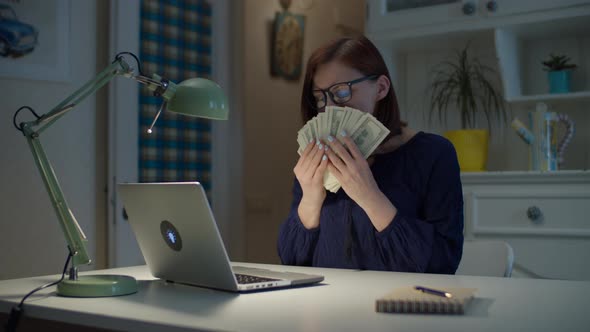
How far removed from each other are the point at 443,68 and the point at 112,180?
66.3 inches

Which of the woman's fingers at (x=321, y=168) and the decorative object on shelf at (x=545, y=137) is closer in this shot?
the woman's fingers at (x=321, y=168)

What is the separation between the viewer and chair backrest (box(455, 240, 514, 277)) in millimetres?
1717

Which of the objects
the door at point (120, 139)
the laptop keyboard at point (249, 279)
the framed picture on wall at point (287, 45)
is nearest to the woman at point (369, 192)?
the laptop keyboard at point (249, 279)

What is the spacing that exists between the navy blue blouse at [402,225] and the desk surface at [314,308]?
24 cm

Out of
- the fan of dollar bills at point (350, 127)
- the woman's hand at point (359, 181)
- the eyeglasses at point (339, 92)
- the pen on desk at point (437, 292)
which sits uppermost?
the eyeglasses at point (339, 92)

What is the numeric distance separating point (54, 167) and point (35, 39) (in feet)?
1.90

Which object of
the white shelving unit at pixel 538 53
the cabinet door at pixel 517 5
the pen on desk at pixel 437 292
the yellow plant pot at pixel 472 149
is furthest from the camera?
the yellow plant pot at pixel 472 149

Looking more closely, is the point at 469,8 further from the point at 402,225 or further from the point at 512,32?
the point at 402,225

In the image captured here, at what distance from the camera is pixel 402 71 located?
11.2 ft

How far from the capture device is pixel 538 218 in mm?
2621

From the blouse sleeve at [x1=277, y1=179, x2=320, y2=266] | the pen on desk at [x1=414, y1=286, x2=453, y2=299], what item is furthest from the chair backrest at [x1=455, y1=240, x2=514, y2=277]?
the pen on desk at [x1=414, y1=286, x2=453, y2=299]

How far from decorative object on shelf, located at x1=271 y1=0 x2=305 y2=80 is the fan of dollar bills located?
2577mm

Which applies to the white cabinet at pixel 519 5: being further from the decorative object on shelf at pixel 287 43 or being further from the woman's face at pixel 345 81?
the decorative object on shelf at pixel 287 43

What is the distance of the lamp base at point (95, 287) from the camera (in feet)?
3.96
